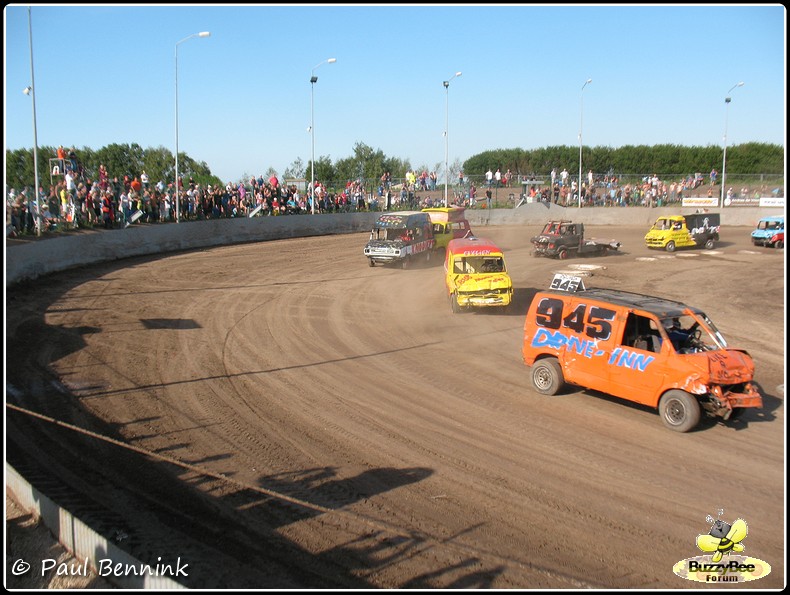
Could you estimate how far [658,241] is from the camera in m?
35.3

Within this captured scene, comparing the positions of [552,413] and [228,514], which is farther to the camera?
[552,413]

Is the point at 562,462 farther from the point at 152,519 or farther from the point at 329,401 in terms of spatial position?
the point at 152,519

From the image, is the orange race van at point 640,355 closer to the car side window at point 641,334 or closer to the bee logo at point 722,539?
the car side window at point 641,334

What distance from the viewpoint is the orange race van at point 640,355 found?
10.9 m

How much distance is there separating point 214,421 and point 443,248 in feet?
74.5

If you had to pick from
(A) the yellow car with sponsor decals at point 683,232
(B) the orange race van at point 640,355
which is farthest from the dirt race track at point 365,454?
(A) the yellow car with sponsor decals at point 683,232

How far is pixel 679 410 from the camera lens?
11055 mm

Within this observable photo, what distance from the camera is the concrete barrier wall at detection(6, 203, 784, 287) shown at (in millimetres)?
24203

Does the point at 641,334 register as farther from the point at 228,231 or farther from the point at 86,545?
the point at 228,231

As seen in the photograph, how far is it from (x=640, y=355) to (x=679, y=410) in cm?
108

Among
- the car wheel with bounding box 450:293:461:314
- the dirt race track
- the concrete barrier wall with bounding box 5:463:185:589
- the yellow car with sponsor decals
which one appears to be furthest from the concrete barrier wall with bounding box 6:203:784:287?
the concrete barrier wall with bounding box 5:463:185:589

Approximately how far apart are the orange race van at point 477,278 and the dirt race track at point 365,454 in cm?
83

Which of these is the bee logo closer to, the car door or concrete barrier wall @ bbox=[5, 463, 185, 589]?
the car door

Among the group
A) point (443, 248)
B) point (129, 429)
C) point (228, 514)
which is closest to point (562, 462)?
point (228, 514)
